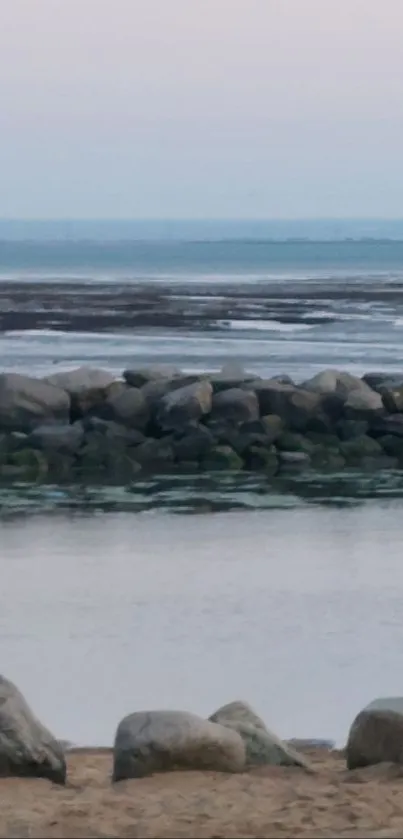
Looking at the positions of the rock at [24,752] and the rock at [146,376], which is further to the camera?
the rock at [146,376]

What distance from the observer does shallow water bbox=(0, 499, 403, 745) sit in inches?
284

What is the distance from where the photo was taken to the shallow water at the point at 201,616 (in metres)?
7.21

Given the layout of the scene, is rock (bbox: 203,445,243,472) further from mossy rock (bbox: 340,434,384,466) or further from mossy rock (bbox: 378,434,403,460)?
mossy rock (bbox: 378,434,403,460)

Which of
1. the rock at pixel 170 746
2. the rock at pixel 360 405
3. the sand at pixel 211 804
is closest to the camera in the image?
the sand at pixel 211 804

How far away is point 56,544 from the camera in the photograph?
11.1 metres

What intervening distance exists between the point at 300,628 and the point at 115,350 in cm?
2455

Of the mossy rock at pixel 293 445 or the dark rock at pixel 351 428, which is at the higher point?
the dark rock at pixel 351 428

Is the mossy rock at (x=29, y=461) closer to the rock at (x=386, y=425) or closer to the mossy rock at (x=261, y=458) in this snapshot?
the mossy rock at (x=261, y=458)

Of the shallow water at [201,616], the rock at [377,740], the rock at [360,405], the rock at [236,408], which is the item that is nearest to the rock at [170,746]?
the rock at [377,740]

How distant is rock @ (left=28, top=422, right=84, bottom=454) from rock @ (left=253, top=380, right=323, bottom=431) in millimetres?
2052

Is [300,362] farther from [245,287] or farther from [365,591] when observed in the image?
[245,287]

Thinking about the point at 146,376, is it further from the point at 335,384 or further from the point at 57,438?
the point at 57,438

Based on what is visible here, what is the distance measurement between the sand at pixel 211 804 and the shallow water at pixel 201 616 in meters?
0.92

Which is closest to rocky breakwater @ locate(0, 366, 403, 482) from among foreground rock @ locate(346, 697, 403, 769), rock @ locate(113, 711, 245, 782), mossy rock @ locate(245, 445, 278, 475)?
mossy rock @ locate(245, 445, 278, 475)
